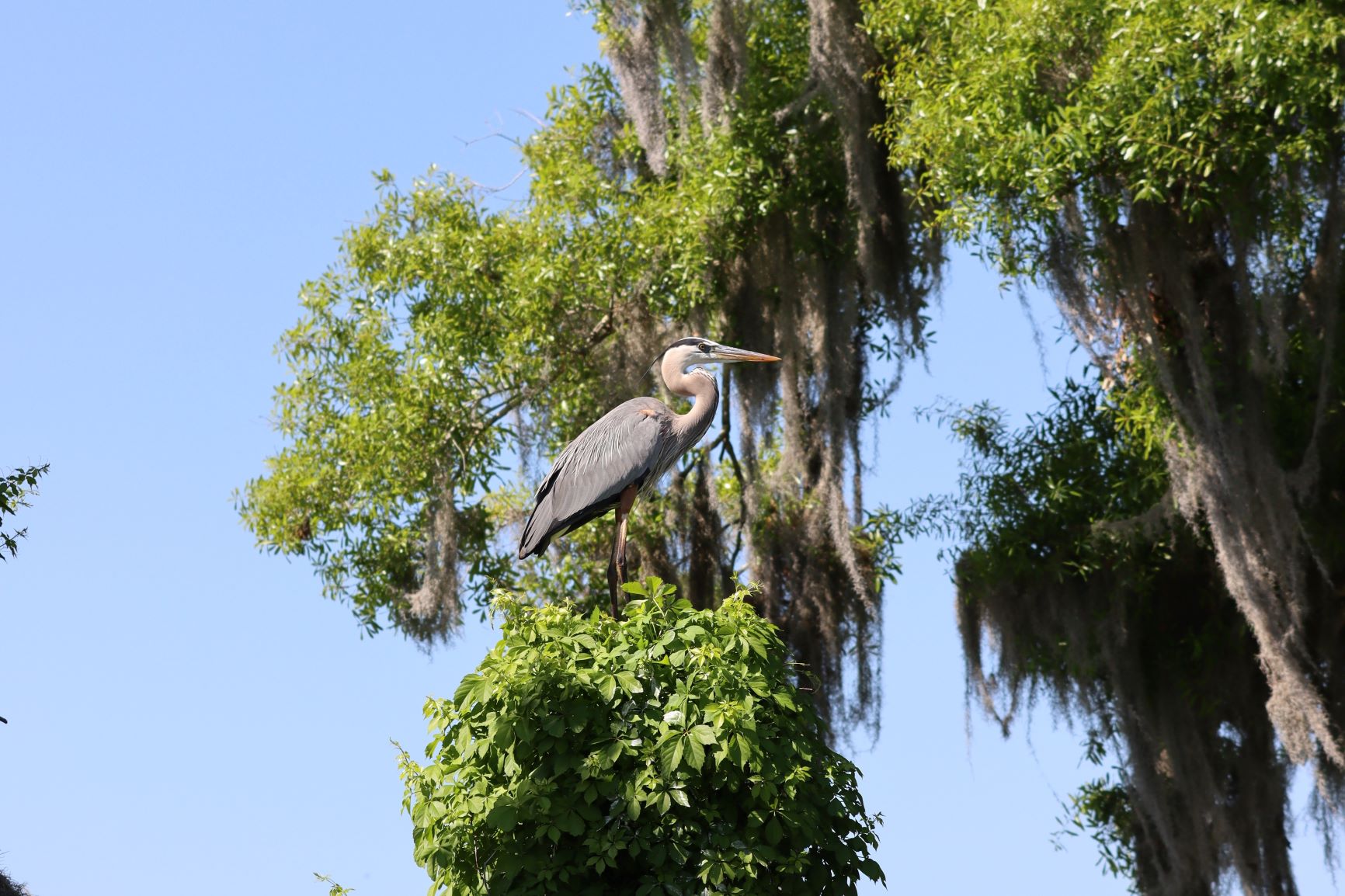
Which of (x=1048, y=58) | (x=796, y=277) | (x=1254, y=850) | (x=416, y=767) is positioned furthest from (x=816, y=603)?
(x=416, y=767)

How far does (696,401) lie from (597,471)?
1.92 ft

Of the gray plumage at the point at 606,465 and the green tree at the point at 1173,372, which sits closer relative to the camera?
the gray plumage at the point at 606,465

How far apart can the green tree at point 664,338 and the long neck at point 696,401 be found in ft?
14.8

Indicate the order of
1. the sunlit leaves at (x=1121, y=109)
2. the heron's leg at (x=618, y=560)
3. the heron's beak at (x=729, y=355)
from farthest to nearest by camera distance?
1. the sunlit leaves at (x=1121, y=109)
2. the heron's beak at (x=729, y=355)
3. the heron's leg at (x=618, y=560)

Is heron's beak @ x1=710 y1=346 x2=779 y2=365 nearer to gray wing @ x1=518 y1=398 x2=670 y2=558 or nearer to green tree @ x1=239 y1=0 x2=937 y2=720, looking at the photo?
gray wing @ x1=518 y1=398 x2=670 y2=558

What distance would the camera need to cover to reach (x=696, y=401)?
7.14m

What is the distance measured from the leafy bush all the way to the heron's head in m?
1.97

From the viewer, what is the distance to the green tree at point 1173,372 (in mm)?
9672

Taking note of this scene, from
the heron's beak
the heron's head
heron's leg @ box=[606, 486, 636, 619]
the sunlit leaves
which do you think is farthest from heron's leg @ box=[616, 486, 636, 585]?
the sunlit leaves

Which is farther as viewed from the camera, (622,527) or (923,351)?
(923,351)

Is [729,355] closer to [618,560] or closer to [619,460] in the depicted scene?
[619,460]

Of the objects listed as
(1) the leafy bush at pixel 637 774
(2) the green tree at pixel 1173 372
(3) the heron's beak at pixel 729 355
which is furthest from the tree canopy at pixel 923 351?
(1) the leafy bush at pixel 637 774

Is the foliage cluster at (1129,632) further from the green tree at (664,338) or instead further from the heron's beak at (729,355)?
the heron's beak at (729,355)

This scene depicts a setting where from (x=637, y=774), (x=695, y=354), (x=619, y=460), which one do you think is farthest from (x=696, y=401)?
(x=637, y=774)
